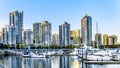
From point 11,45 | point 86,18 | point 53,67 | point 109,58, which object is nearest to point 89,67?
point 53,67

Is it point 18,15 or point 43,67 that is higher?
point 18,15

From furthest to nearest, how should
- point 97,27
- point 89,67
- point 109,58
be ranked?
point 97,27 < point 109,58 < point 89,67

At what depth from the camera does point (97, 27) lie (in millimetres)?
28578

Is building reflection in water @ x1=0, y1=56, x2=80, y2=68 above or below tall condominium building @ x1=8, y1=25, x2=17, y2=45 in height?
below

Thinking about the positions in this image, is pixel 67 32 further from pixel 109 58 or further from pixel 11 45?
pixel 109 58

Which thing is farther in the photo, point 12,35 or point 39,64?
point 12,35

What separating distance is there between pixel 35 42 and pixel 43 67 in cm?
3522

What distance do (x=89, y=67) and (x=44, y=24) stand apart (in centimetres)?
3553

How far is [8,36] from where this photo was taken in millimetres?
52188

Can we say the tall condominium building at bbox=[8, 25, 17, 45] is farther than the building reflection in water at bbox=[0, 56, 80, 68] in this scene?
Yes

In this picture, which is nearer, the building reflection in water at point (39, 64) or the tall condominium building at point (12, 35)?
the building reflection in water at point (39, 64)

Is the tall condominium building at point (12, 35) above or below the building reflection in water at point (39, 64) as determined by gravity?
above

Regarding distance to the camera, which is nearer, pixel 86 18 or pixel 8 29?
pixel 86 18

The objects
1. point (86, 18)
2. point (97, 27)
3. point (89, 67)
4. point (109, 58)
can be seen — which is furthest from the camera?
point (86, 18)
